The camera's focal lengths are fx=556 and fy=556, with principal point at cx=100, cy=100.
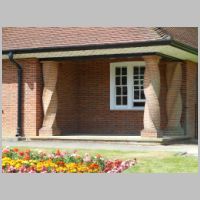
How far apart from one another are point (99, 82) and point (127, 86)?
132 cm

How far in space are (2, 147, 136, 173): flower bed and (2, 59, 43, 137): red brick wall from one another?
249 inches

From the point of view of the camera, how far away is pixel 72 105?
69.8ft

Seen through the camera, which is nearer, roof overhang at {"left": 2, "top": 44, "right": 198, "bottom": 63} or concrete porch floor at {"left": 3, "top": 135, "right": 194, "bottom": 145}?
roof overhang at {"left": 2, "top": 44, "right": 198, "bottom": 63}

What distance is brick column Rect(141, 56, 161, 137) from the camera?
701 inches

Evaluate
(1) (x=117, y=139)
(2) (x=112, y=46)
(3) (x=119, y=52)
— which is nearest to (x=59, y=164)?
(1) (x=117, y=139)

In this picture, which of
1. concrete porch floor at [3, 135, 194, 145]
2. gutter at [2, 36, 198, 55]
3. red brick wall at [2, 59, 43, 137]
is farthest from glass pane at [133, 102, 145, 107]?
red brick wall at [2, 59, 43, 137]

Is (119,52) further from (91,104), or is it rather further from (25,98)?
(25,98)

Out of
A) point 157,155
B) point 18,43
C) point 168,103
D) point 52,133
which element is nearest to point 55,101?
point 52,133

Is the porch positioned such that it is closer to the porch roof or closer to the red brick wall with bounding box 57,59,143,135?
the red brick wall with bounding box 57,59,143,135

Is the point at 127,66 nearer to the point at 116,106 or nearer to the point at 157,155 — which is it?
the point at 116,106

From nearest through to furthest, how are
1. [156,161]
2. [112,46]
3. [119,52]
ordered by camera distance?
[156,161] < [112,46] < [119,52]

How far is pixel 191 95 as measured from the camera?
803 inches

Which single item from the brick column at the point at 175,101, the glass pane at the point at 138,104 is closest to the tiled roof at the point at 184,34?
the brick column at the point at 175,101

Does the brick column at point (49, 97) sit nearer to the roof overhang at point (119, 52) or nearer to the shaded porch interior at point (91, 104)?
the roof overhang at point (119, 52)
